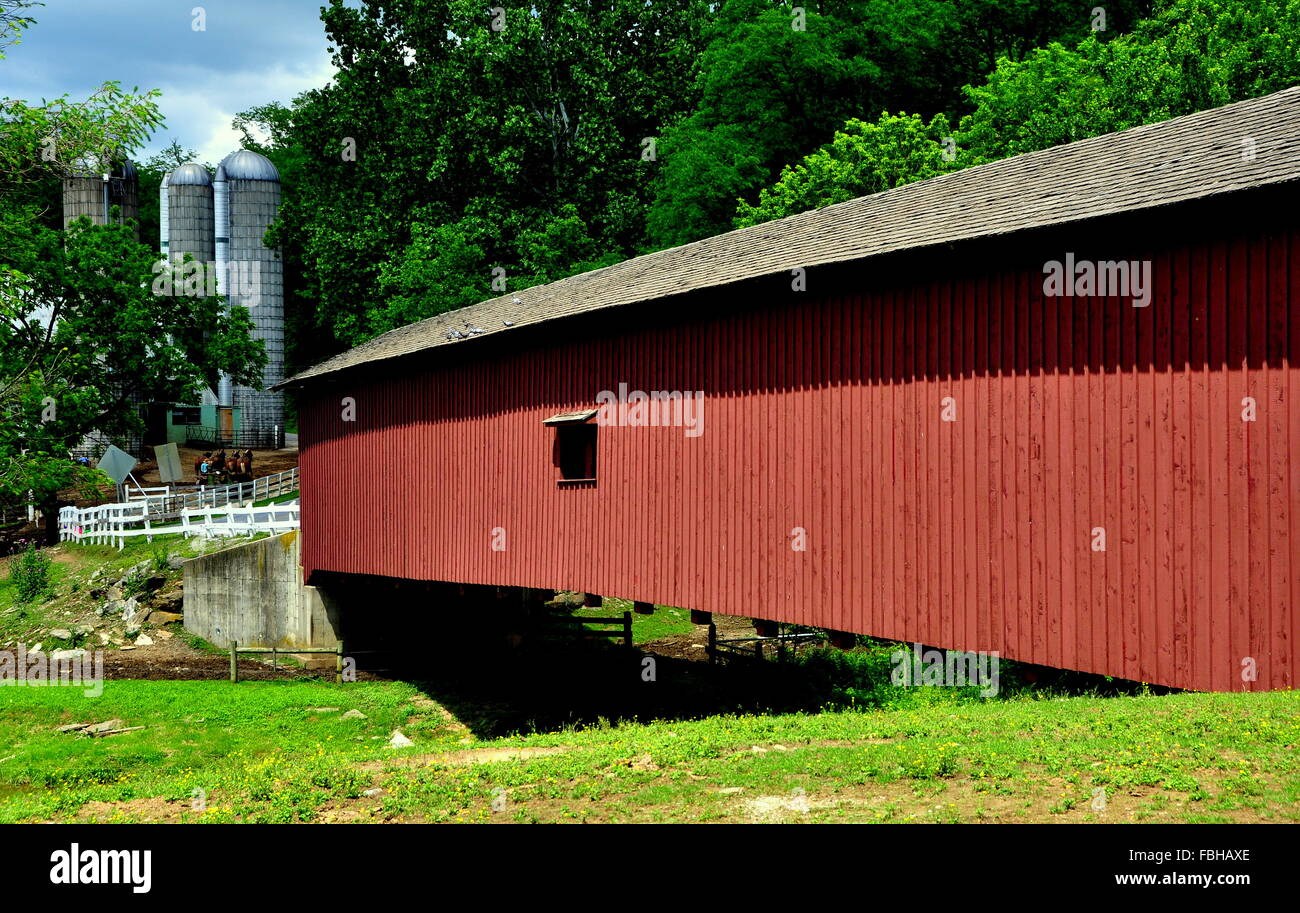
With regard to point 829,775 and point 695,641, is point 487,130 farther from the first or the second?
point 829,775

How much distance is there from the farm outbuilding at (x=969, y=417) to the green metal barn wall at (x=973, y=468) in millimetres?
25

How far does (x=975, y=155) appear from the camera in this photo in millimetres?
26734

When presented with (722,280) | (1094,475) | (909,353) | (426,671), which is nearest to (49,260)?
(426,671)

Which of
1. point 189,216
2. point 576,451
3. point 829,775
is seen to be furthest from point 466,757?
point 189,216

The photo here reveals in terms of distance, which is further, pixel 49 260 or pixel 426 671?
pixel 49 260

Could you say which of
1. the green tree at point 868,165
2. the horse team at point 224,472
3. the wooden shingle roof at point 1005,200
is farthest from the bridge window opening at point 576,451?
the horse team at point 224,472

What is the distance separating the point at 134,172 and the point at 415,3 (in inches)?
870

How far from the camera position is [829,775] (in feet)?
28.1

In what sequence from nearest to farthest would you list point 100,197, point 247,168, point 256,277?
point 256,277 < point 247,168 < point 100,197

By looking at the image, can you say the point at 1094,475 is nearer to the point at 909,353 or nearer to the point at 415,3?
the point at 909,353

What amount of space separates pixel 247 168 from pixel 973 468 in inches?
1885

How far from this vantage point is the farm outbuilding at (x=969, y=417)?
935 centimetres

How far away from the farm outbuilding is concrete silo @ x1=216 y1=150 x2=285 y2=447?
36798 mm

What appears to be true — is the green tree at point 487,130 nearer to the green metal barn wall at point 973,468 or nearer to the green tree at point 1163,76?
the green tree at point 1163,76
